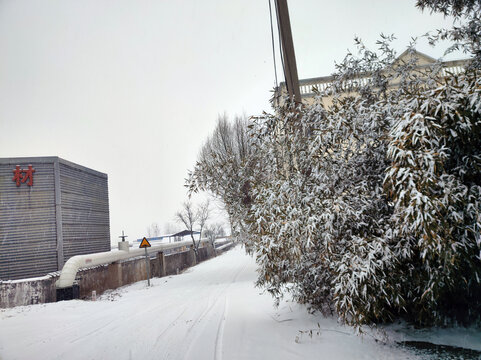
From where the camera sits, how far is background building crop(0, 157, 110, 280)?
30.2 feet

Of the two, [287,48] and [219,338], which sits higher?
[287,48]

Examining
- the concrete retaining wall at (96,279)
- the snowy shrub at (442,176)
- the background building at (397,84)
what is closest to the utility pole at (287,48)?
the background building at (397,84)

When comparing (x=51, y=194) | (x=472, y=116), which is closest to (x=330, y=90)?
(x=472, y=116)

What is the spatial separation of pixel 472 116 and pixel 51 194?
12.7 meters

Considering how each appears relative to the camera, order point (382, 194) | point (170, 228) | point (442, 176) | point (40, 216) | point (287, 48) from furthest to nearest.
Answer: point (170, 228)
point (40, 216)
point (287, 48)
point (382, 194)
point (442, 176)

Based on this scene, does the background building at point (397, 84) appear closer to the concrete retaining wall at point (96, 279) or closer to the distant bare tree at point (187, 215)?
the concrete retaining wall at point (96, 279)

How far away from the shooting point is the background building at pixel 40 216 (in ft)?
30.2

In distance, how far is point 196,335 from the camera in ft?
13.0

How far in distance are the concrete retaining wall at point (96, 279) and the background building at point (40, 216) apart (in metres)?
1.66

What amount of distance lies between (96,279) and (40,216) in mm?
3153

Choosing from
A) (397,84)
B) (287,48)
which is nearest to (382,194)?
(287,48)

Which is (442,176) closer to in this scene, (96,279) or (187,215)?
(96,279)

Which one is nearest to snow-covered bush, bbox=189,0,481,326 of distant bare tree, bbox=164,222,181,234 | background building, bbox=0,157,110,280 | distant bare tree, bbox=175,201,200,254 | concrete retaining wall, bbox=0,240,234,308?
concrete retaining wall, bbox=0,240,234,308

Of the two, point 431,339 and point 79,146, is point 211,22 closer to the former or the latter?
point 79,146
